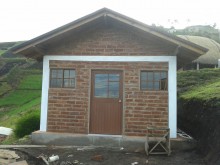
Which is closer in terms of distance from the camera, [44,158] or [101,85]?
[44,158]

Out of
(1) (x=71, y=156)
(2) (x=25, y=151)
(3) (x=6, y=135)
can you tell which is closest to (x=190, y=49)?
(1) (x=71, y=156)

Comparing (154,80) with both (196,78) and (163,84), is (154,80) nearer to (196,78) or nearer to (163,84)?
(163,84)

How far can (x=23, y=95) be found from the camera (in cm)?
3550

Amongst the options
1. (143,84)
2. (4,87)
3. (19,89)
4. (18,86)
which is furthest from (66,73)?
(4,87)

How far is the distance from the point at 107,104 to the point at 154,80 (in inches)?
69.8

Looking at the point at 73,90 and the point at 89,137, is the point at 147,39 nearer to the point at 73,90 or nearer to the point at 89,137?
the point at 73,90

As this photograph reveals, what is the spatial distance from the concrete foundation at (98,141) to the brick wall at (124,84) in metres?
0.26

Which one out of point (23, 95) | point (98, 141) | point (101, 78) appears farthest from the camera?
point (23, 95)

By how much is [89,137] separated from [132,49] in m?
3.28

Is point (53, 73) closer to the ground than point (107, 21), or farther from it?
closer to the ground

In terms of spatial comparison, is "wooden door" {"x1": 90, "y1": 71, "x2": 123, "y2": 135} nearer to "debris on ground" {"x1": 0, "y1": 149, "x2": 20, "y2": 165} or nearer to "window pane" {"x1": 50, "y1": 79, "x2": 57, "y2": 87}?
"window pane" {"x1": 50, "y1": 79, "x2": 57, "y2": 87}

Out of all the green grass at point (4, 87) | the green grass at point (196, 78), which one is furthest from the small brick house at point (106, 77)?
the green grass at point (4, 87)

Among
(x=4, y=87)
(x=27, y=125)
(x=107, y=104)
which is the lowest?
(x=27, y=125)

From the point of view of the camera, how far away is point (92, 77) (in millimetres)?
10625
